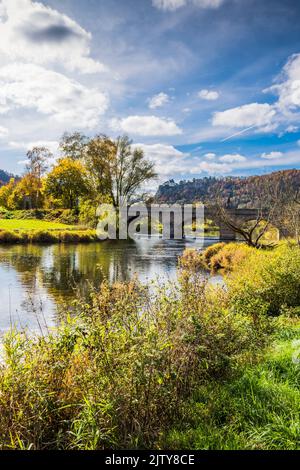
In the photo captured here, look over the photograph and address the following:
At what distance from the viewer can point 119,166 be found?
160 feet

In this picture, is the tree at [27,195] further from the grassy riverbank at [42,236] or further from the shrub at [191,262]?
the shrub at [191,262]

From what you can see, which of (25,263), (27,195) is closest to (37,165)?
(27,195)

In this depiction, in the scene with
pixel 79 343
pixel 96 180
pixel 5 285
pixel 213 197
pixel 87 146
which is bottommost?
pixel 5 285

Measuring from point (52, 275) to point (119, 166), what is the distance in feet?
109

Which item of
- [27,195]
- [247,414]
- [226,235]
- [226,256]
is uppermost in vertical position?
[27,195]

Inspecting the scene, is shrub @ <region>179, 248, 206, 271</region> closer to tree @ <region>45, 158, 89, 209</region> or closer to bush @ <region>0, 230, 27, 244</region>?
bush @ <region>0, 230, 27, 244</region>

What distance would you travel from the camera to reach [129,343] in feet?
15.6

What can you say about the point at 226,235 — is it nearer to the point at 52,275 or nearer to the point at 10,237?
the point at 10,237

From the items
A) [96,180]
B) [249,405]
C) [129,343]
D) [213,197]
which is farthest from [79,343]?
[96,180]

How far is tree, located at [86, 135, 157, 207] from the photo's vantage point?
158 ft

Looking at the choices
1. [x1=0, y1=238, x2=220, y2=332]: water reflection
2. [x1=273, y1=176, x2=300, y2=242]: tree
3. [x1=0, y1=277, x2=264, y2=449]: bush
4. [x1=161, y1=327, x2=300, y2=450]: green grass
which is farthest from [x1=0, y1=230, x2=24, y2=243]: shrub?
[x1=161, y1=327, x2=300, y2=450]: green grass

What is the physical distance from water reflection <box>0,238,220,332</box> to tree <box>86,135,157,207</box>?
73.9ft
